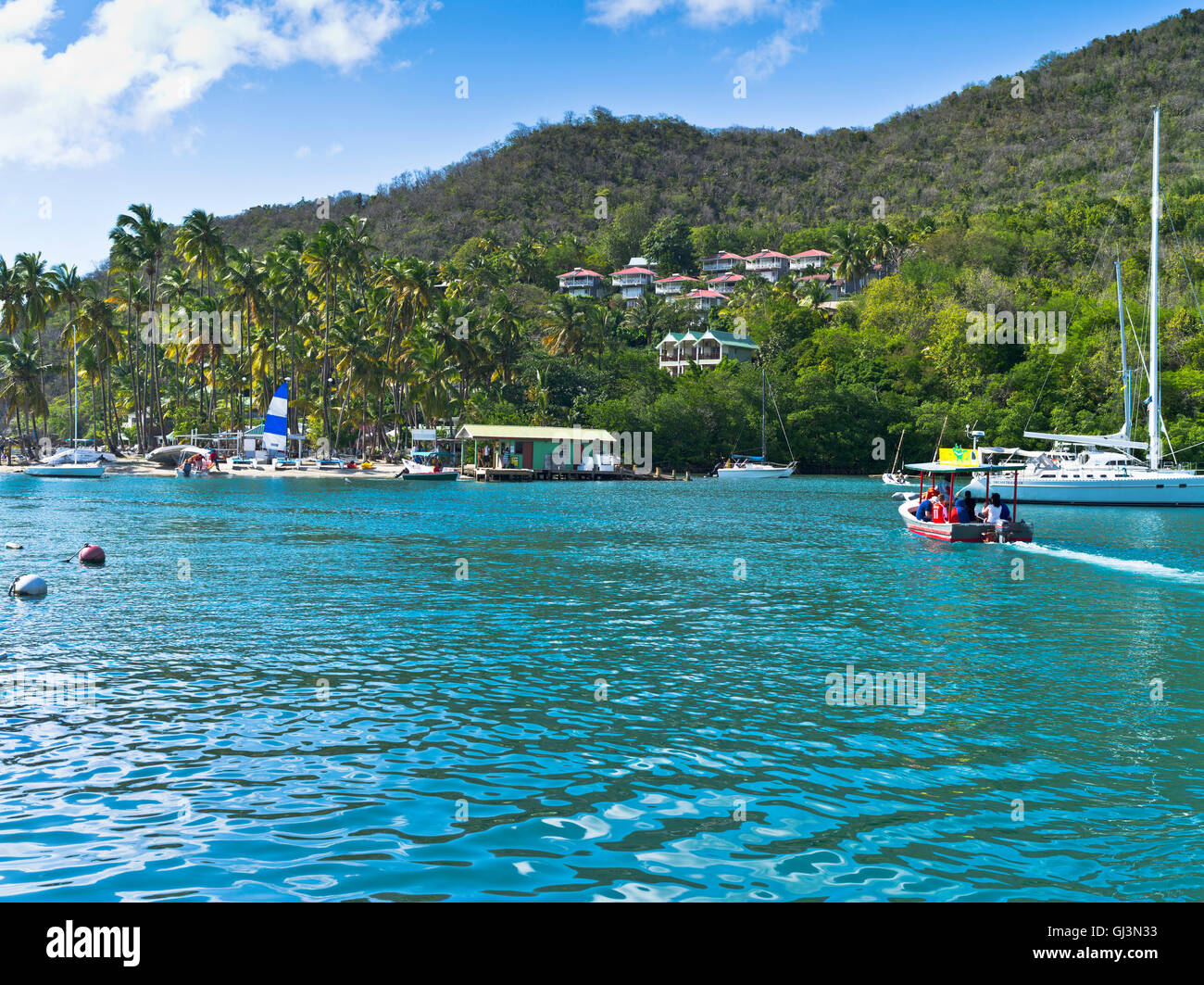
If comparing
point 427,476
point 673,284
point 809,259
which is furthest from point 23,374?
point 809,259

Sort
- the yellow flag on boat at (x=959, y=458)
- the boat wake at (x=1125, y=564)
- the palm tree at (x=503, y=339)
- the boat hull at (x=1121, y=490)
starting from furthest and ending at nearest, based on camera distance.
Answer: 1. the palm tree at (x=503, y=339)
2. the boat hull at (x=1121, y=490)
3. the yellow flag on boat at (x=959, y=458)
4. the boat wake at (x=1125, y=564)

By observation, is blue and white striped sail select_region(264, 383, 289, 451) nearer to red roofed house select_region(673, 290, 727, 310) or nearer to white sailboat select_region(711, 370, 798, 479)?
white sailboat select_region(711, 370, 798, 479)

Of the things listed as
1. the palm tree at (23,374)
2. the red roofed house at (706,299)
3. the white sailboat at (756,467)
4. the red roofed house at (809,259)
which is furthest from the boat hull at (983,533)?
the red roofed house at (809,259)

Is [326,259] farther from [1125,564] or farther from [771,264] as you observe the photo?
[771,264]

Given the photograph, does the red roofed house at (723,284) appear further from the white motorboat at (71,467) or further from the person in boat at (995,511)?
the person in boat at (995,511)

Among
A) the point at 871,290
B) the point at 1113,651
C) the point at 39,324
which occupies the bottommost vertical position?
the point at 1113,651

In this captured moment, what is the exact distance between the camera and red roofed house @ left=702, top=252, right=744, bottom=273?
193 meters

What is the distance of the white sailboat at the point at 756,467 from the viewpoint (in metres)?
104

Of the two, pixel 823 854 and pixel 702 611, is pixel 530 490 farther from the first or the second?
pixel 823 854

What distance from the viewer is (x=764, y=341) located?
13038cm

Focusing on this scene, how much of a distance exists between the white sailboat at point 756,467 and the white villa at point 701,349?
53.7 ft
